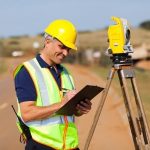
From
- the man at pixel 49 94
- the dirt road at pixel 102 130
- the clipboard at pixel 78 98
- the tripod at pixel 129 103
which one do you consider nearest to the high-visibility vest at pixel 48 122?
the man at pixel 49 94

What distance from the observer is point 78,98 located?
18.9ft

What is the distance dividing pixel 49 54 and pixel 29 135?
67 cm

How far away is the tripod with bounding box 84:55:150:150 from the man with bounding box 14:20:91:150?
24.1 inches

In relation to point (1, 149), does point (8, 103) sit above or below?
below

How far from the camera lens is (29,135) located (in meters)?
5.98

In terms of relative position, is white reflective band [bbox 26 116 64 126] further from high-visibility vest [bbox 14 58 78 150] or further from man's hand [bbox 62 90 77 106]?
man's hand [bbox 62 90 77 106]

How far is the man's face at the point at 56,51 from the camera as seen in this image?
587 centimetres

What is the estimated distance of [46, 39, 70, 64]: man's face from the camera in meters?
5.87

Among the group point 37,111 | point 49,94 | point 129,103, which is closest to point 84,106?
point 49,94

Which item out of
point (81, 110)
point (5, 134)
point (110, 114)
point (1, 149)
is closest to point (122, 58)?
point (81, 110)

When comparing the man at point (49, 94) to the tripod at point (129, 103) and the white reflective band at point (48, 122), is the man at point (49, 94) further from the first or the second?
the tripod at point (129, 103)

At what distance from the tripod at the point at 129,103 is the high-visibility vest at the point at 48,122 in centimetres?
65

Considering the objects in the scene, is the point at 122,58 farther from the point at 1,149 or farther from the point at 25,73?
the point at 1,149

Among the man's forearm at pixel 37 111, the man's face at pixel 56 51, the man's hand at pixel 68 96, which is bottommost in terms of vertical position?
the man's forearm at pixel 37 111
